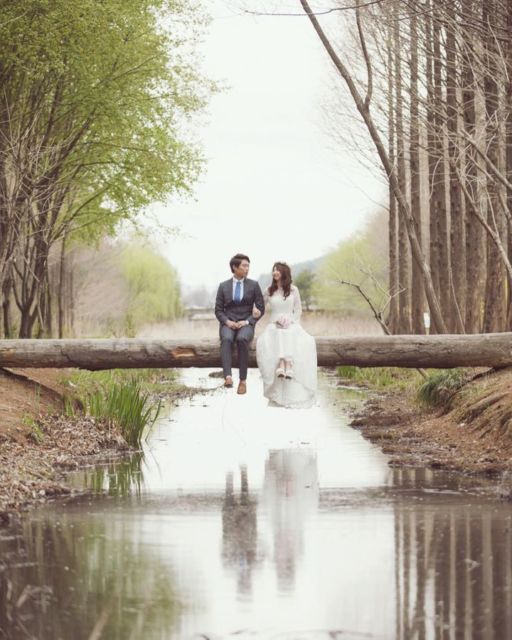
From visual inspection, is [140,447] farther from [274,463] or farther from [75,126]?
[75,126]

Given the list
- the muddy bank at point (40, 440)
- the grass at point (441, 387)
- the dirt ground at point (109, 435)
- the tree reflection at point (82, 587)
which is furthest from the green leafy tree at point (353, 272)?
the tree reflection at point (82, 587)

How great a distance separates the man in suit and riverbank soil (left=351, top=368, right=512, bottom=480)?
81.8 inches

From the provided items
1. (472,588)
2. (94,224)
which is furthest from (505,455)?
(94,224)

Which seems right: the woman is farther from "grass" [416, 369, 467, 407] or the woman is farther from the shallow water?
the shallow water

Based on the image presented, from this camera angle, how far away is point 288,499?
9.97 meters

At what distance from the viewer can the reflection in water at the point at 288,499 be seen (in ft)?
24.0

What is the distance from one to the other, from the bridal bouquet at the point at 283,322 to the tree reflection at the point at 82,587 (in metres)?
7.60

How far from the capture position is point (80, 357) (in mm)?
16078

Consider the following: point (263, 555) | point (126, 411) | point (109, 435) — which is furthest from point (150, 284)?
point (263, 555)

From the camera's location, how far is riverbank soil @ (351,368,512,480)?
1214cm

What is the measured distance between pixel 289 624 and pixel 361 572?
1.24 meters

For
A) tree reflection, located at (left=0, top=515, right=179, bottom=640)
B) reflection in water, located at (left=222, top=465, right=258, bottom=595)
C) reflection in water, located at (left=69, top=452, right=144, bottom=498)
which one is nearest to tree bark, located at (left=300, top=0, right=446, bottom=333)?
reflection in water, located at (left=69, top=452, right=144, bottom=498)

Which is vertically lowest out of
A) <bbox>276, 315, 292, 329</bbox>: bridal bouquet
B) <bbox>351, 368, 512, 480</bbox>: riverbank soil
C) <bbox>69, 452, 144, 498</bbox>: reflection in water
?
<bbox>69, 452, 144, 498</bbox>: reflection in water

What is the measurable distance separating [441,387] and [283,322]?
2.72 meters
